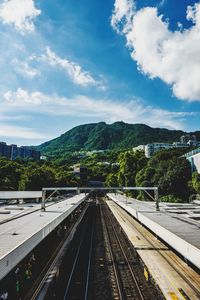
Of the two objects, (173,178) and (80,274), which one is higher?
(173,178)

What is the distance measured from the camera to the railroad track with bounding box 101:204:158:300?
1190 cm

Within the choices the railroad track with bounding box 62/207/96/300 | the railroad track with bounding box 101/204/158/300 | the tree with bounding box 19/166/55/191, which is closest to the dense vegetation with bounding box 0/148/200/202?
the tree with bounding box 19/166/55/191

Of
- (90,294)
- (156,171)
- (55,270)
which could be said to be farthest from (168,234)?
(156,171)

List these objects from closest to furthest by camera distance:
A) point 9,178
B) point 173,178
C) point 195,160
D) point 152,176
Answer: point 195,160
point 173,178
point 152,176
point 9,178

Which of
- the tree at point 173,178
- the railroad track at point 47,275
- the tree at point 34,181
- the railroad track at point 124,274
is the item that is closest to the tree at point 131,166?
the tree at point 173,178

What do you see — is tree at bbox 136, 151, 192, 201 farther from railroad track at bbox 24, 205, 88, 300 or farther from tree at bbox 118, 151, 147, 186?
railroad track at bbox 24, 205, 88, 300

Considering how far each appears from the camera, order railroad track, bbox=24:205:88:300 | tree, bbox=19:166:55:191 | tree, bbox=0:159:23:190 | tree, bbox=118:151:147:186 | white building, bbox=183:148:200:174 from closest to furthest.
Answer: railroad track, bbox=24:205:88:300 → white building, bbox=183:148:200:174 → tree, bbox=19:166:55:191 → tree, bbox=0:159:23:190 → tree, bbox=118:151:147:186

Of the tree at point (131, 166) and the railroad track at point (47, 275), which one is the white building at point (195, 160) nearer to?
the tree at point (131, 166)

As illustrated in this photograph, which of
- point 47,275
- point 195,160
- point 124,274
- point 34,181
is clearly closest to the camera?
point 47,275

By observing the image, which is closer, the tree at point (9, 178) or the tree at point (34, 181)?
the tree at point (34, 181)

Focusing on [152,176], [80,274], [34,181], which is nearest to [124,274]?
[80,274]

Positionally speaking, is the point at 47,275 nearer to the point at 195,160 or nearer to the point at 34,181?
the point at 195,160

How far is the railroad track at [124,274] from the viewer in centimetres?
1190

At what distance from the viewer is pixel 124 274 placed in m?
14.6
